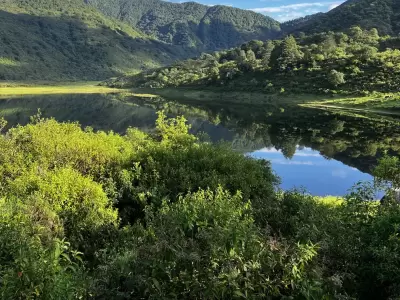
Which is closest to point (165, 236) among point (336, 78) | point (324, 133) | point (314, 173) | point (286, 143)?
point (314, 173)

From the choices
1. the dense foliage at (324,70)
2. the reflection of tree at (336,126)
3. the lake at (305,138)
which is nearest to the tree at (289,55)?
the dense foliage at (324,70)

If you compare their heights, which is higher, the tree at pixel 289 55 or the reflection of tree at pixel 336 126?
the tree at pixel 289 55

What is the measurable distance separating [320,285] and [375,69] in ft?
430

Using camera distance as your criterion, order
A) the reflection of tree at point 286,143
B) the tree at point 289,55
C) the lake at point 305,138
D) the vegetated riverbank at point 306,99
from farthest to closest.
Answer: the tree at point 289,55
the vegetated riverbank at point 306,99
the reflection of tree at point 286,143
the lake at point 305,138

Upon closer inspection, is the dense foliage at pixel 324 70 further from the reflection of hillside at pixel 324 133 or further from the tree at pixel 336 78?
the reflection of hillside at pixel 324 133

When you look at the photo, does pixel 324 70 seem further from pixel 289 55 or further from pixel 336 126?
pixel 336 126

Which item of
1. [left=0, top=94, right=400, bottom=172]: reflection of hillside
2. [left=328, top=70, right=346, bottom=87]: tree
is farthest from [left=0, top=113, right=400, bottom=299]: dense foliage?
[left=328, top=70, right=346, bottom=87]: tree

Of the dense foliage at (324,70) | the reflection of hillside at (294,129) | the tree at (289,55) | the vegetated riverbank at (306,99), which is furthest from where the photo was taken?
the tree at (289,55)

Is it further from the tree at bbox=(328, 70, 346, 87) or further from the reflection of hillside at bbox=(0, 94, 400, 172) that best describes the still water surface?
the tree at bbox=(328, 70, 346, 87)

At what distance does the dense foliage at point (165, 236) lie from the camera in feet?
26.8

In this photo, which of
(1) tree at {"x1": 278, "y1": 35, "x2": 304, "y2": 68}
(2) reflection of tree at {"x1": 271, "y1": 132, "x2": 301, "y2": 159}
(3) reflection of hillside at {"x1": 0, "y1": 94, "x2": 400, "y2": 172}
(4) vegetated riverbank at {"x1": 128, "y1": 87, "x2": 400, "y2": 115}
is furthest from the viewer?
(1) tree at {"x1": 278, "y1": 35, "x2": 304, "y2": 68}

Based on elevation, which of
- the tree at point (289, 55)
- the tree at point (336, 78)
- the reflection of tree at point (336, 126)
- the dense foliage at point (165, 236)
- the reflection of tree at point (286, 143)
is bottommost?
the reflection of tree at point (286, 143)

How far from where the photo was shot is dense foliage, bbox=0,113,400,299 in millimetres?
8164

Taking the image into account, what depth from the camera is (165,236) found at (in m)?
9.97
